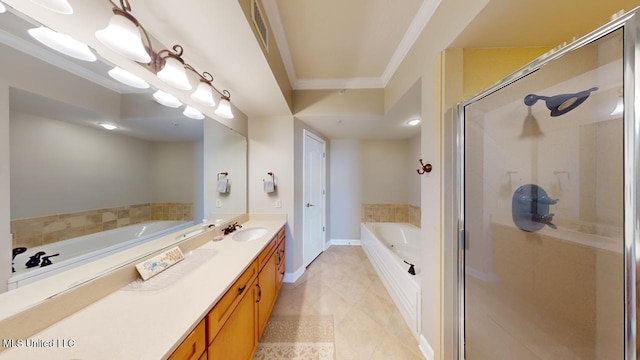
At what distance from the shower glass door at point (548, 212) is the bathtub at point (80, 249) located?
213 cm

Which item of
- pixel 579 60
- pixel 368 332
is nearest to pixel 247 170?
pixel 368 332

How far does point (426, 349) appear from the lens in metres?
1.44

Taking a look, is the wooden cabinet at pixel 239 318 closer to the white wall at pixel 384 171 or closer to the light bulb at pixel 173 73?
the light bulb at pixel 173 73

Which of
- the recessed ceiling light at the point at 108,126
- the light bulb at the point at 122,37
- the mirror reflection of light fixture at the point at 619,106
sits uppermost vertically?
the light bulb at the point at 122,37

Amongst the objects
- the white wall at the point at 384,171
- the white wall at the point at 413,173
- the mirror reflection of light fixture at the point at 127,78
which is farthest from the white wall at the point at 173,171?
the white wall at the point at 413,173

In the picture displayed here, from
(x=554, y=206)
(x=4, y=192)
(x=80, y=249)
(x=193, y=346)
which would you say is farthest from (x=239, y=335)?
(x=554, y=206)

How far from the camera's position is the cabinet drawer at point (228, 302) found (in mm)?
822

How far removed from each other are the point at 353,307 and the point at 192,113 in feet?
8.12

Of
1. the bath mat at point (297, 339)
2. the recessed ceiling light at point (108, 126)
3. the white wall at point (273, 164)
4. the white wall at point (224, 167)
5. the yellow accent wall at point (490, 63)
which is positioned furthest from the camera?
the white wall at point (273, 164)

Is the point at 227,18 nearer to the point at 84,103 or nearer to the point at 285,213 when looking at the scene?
the point at 84,103

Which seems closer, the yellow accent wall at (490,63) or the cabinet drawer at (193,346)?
the cabinet drawer at (193,346)

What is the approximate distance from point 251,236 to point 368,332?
153cm

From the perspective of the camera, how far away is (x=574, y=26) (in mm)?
1003

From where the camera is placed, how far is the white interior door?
2750 mm
